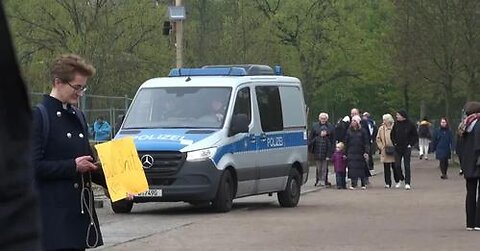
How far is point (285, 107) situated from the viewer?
2061cm

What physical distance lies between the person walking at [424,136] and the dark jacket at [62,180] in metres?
41.1

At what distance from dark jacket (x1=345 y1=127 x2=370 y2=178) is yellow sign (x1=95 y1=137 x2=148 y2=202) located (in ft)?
67.0

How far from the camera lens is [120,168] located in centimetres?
642

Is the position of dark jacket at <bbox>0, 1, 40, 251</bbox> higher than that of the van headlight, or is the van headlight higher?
dark jacket at <bbox>0, 1, 40, 251</bbox>

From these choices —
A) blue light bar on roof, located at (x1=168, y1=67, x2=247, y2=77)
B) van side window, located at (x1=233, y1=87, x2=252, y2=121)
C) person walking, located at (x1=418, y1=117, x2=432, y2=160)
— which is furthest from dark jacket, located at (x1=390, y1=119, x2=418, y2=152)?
person walking, located at (x1=418, y1=117, x2=432, y2=160)

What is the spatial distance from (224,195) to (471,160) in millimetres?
4859

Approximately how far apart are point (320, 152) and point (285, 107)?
23.3 feet

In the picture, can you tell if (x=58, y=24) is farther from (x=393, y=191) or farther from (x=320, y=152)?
(x=393, y=191)

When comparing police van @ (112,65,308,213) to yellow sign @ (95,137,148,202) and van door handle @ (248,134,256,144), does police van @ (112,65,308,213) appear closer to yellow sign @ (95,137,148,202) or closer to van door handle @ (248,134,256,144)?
van door handle @ (248,134,256,144)

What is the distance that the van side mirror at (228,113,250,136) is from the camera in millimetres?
18500

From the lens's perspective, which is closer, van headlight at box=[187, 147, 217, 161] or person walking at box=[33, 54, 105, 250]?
person walking at box=[33, 54, 105, 250]

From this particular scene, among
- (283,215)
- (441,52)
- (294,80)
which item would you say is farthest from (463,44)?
(283,215)

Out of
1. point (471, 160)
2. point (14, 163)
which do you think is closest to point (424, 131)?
point (471, 160)

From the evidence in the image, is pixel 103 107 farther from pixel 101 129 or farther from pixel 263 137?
pixel 263 137
